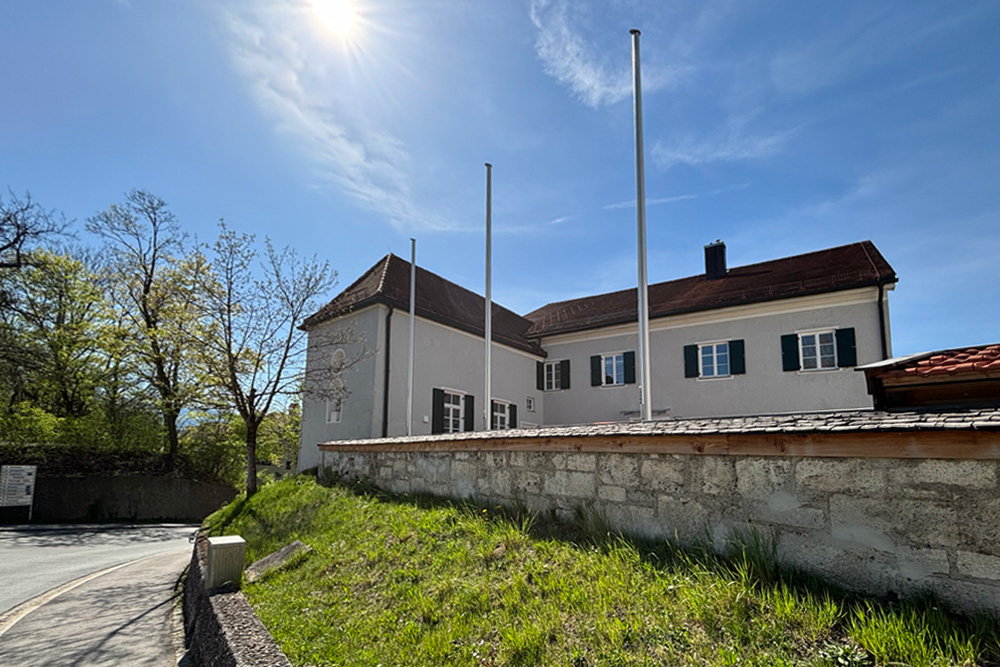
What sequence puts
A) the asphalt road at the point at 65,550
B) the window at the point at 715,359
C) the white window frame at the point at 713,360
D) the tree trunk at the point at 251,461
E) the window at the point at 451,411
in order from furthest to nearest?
the white window frame at the point at 713,360, the window at the point at 715,359, the window at the point at 451,411, the tree trunk at the point at 251,461, the asphalt road at the point at 65,550

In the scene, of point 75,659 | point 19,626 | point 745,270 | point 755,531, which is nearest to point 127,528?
point 19,626

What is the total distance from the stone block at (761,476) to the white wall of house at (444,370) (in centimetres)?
1397

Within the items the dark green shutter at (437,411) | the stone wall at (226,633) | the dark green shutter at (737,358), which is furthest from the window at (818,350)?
the stone wall at (226,633)

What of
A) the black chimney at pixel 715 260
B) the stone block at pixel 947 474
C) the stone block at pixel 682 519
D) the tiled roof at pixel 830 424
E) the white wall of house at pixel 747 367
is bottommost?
the stone block at pixel 682 519

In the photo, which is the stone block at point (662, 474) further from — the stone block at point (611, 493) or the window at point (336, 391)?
the window at point (336, 391)

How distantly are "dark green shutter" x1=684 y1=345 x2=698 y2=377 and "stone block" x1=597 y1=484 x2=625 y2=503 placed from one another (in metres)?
15.8

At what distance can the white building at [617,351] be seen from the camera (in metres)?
17.5

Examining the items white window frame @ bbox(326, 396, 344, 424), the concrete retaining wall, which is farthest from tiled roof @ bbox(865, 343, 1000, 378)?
the concrete retaining wall

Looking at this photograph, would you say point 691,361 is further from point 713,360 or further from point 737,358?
point 737,358

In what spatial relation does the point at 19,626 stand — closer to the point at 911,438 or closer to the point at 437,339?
the point at 911,438

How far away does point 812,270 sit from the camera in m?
19.3

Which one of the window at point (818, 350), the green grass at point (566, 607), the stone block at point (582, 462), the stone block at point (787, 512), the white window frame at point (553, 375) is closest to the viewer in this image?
the green grass at point (566, 607)

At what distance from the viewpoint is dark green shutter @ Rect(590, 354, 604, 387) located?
74.0 ft

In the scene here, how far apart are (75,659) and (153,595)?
3.58m
